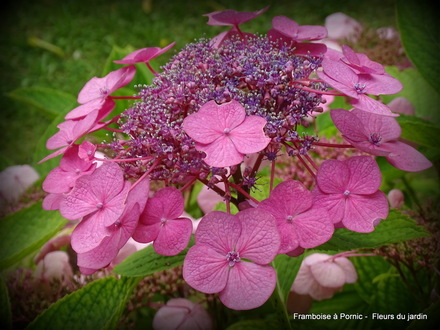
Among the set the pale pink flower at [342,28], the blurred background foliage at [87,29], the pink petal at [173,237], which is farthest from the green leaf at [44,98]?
the blurred background foliage at [87,29]

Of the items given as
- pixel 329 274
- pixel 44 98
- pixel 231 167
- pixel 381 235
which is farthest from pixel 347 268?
pixel 44 98

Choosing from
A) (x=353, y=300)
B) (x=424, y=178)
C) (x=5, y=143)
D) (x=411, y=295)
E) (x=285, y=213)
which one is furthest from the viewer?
(x=5, y=143)

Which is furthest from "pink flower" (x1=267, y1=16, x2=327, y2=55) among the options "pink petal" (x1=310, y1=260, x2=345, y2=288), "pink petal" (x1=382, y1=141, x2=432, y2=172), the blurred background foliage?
the blurred background foliage

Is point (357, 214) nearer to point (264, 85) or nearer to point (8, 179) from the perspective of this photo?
point (264, 85)

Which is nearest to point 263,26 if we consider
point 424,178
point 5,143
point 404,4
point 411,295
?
point 5,143

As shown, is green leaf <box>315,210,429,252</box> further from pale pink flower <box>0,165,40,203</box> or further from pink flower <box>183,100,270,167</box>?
pale pink flower <box>0,165,40,203</box>

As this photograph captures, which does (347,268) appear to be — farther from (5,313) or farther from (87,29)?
(87,29)

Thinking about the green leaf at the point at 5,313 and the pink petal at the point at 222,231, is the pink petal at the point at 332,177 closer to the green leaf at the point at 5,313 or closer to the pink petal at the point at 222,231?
the pink petal at the point at 222,231
